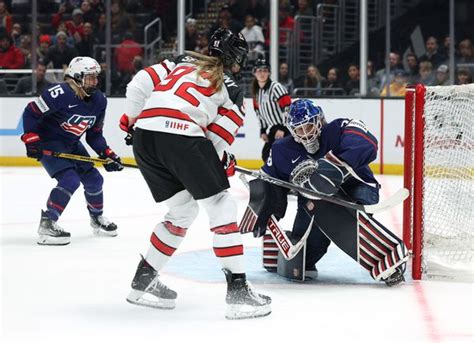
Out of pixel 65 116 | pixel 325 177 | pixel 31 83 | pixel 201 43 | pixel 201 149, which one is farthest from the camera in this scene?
pixel 201 43

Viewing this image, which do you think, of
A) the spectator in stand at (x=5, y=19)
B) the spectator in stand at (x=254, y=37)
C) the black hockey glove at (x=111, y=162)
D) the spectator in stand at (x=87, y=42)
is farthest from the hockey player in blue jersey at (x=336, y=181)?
the spectator in stand at (x=5, y=19)

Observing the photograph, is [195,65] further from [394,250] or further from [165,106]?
[394,250]

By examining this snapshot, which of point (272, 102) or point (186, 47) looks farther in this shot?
point (186, 47)

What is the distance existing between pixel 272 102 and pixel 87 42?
11.6 ft

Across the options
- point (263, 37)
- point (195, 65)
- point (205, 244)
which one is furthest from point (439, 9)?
point (195, 65)

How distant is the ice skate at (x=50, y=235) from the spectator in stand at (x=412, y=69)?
508 centimetres

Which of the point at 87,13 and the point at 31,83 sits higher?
the point at 87,13

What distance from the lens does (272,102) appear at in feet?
23.6

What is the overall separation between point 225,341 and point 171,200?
23.7 inches

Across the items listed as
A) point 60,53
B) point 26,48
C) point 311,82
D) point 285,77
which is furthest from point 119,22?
point 311,82

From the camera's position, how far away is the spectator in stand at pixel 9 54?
392 inches

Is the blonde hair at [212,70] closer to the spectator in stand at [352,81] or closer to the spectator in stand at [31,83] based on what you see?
the spectator in stand at [352,81]

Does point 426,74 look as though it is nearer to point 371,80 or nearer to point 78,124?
point 371,80

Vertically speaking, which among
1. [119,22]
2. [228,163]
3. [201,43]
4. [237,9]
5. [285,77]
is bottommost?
[228,163]
